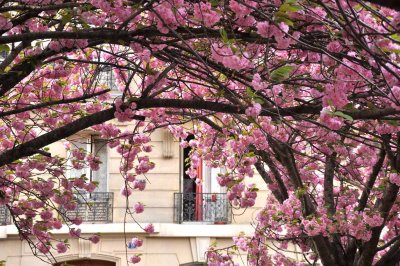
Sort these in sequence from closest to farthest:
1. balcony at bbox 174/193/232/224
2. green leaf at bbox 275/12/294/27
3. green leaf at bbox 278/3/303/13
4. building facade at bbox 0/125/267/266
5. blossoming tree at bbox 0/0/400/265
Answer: green leaf at bbox 278/3/303/13
green leaf at bbox 275/12/294/27
blossoming tree at bbox 0/0/400/265
building facade at bbox 0/125/267/266
balcony at bbox 174/193/232/224

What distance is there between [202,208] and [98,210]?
2242 mm

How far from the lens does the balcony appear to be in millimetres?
19375

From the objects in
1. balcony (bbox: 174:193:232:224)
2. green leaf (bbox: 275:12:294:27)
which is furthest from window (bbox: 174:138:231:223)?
green leaf (bbox: 275:12:294:27)

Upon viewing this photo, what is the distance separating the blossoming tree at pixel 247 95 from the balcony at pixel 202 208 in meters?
4.65

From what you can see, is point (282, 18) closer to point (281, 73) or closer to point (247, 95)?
point (281, 73)

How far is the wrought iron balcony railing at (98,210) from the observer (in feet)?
63.0

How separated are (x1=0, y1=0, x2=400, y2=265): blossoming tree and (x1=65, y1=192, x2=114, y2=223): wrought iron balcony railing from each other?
16.1 ft

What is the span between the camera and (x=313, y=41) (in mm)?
7941

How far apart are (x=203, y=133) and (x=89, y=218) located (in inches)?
257

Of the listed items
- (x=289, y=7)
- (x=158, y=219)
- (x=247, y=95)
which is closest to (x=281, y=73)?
(x=289, y=7)

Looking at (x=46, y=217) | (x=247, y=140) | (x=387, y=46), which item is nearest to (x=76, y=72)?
(x=46, y=217)

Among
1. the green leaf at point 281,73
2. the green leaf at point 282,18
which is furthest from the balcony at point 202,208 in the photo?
the green leaf at point 282,18

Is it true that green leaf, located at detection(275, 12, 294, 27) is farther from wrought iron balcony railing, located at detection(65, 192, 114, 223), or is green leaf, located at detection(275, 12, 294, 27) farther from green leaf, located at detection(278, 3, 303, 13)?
wrought iron balcony railing, located at detection(65, 192, 114, 223)

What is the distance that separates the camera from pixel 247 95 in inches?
304
